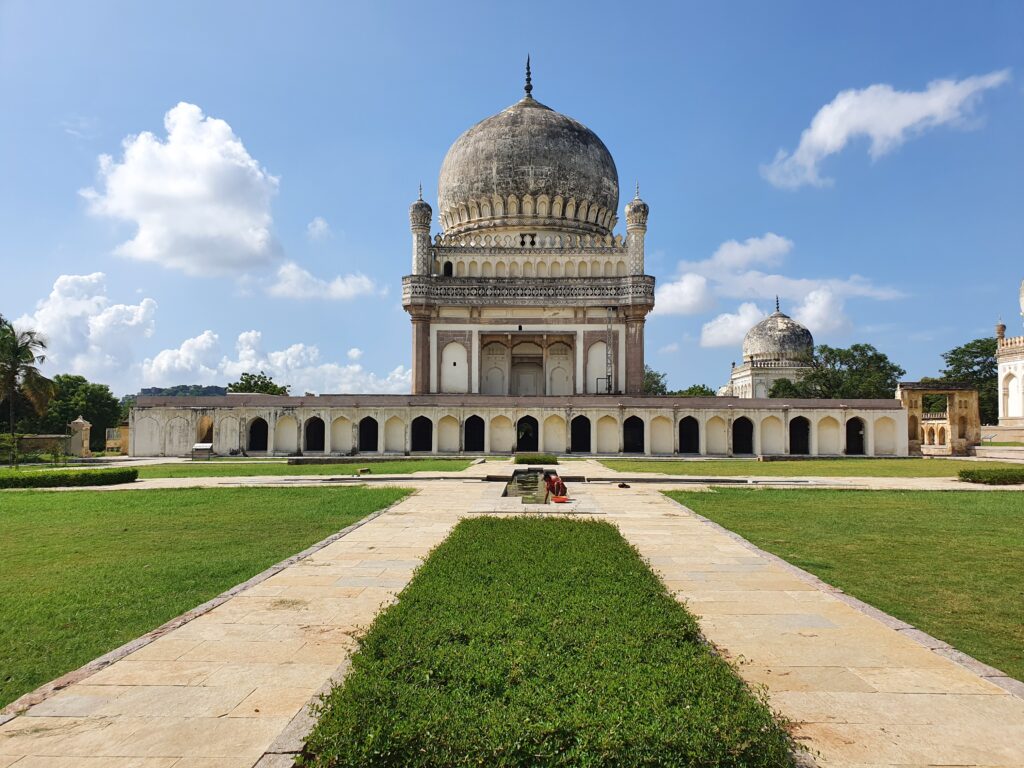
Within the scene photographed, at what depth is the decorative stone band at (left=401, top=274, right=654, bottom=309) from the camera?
37844 millimetres

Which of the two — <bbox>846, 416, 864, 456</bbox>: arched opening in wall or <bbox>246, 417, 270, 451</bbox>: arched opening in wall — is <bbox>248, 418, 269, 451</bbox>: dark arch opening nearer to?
<bbox>246, 417, 270, 451</bbox>: arched opening in wall

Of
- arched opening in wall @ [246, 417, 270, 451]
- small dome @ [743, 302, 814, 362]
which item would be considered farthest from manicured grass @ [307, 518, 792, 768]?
small dome @ [743, 302, 814, 362]

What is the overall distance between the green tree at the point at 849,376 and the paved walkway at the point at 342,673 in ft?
152

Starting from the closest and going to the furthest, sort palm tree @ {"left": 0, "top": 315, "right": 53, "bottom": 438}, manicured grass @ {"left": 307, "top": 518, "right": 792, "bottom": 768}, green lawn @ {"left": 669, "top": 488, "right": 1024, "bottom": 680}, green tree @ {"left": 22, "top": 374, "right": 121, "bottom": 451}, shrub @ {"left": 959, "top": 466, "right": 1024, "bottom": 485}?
manicured grass @ {"left": 307, "top": 518, "right": 792, "bottom": 768} → green lawn @ {"left": 669, "top": 488, "right": 1024, "bottom": 680} → shrub @ {"left": 959, "top": 466, "right": 1024, "bottom": 485} → palm tree @ {"left": 0, "top": 315, "right": 53, "bottom": 438} → green tree @ {"left": 22, "top": 374, "right": 121, "bottom": 451}

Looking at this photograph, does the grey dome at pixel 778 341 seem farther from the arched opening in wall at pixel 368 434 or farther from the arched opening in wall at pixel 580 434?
the arched opening in wall at pixel 368 434

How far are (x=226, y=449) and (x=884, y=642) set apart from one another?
33.0m

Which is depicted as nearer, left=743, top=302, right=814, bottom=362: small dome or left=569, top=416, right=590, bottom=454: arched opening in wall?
left=569, top=416, right=590, bottom=454: arched opening in wall

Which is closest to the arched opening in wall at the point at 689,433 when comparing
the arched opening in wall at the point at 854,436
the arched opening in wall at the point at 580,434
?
the arched opening in wall at the point at 580,434

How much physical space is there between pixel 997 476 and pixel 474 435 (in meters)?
21.6

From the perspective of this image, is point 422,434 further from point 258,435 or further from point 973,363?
point 973,363

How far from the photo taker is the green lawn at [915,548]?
582cm

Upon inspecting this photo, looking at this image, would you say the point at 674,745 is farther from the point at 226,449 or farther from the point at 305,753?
the point at 226,449

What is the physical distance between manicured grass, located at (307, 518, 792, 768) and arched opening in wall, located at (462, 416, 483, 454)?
2861 cm

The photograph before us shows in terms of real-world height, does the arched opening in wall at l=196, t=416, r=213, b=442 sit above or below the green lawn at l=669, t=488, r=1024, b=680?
above
